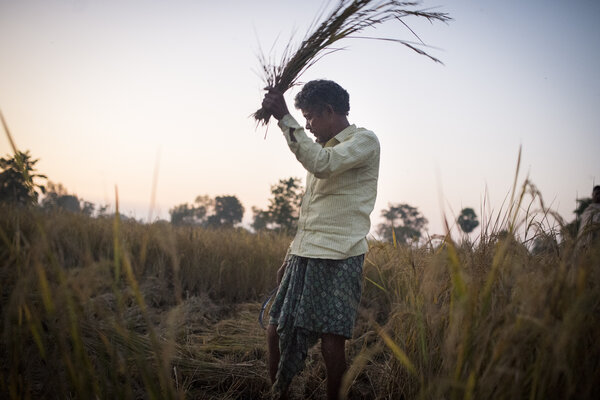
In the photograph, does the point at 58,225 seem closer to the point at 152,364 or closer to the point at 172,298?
the point at 152,364

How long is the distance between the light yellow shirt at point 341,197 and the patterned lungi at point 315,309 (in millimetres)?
81

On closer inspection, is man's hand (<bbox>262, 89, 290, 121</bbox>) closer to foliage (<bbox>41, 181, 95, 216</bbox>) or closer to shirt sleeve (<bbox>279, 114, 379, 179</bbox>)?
shirt sleeve (<bbox>279, 114, 379, 179</bbox>)

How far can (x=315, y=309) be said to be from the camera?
155 cm

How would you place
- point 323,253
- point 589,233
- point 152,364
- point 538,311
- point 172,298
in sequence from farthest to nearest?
point 172,298 < point 152,364 < point 323,253 < point 589,233 < point 538,311

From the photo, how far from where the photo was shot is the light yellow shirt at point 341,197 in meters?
1.45

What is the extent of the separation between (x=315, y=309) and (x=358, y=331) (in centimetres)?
151

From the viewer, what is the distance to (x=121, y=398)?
993 mm

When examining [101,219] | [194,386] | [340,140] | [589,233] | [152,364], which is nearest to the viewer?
[589,233]

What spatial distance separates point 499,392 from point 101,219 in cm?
552

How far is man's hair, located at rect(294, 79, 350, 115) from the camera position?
1666 millimetres

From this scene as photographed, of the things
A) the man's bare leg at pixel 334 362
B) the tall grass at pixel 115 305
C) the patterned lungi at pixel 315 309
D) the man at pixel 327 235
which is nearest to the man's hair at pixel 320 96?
the man at pixel 327 235

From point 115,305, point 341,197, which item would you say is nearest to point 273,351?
point 341,197

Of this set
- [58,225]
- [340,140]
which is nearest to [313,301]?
[340,140]

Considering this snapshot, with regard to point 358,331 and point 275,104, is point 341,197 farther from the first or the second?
point 358,331
